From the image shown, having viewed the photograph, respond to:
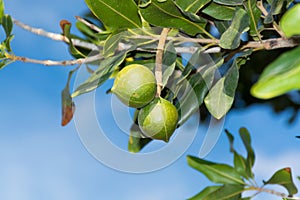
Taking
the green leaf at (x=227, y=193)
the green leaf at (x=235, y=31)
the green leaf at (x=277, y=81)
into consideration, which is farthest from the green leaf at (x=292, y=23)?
the green leaf at (x=227, y=193)

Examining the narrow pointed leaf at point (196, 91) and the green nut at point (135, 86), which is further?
the narrow pointed leaf at point (196, 91)

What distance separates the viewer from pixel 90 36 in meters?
1.56

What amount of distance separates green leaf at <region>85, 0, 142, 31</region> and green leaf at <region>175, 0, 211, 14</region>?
3.9 inches

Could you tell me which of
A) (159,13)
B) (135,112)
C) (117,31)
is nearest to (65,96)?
(135,112)

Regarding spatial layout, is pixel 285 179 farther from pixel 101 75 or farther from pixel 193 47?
pixel 101 75

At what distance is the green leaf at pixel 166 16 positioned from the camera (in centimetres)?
95

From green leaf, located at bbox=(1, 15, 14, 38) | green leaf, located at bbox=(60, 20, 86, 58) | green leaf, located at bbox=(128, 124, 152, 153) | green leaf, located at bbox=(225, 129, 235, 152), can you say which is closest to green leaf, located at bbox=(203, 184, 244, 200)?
green leaf, located at bbox=(225, 129, 235, 152)

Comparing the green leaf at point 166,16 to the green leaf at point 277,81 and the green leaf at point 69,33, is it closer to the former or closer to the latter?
the green leaf at point 69,33

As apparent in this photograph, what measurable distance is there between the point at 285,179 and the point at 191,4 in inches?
18.2

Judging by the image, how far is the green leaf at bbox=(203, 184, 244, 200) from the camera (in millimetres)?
1063

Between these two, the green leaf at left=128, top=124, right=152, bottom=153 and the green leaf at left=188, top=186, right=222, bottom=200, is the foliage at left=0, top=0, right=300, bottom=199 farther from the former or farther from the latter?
the green leaf at left=128, top=124, right=152, bottom=153

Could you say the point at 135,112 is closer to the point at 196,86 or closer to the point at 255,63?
the point at 196,86

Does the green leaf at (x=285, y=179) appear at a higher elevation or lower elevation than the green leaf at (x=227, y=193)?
lower

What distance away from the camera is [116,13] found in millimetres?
994
